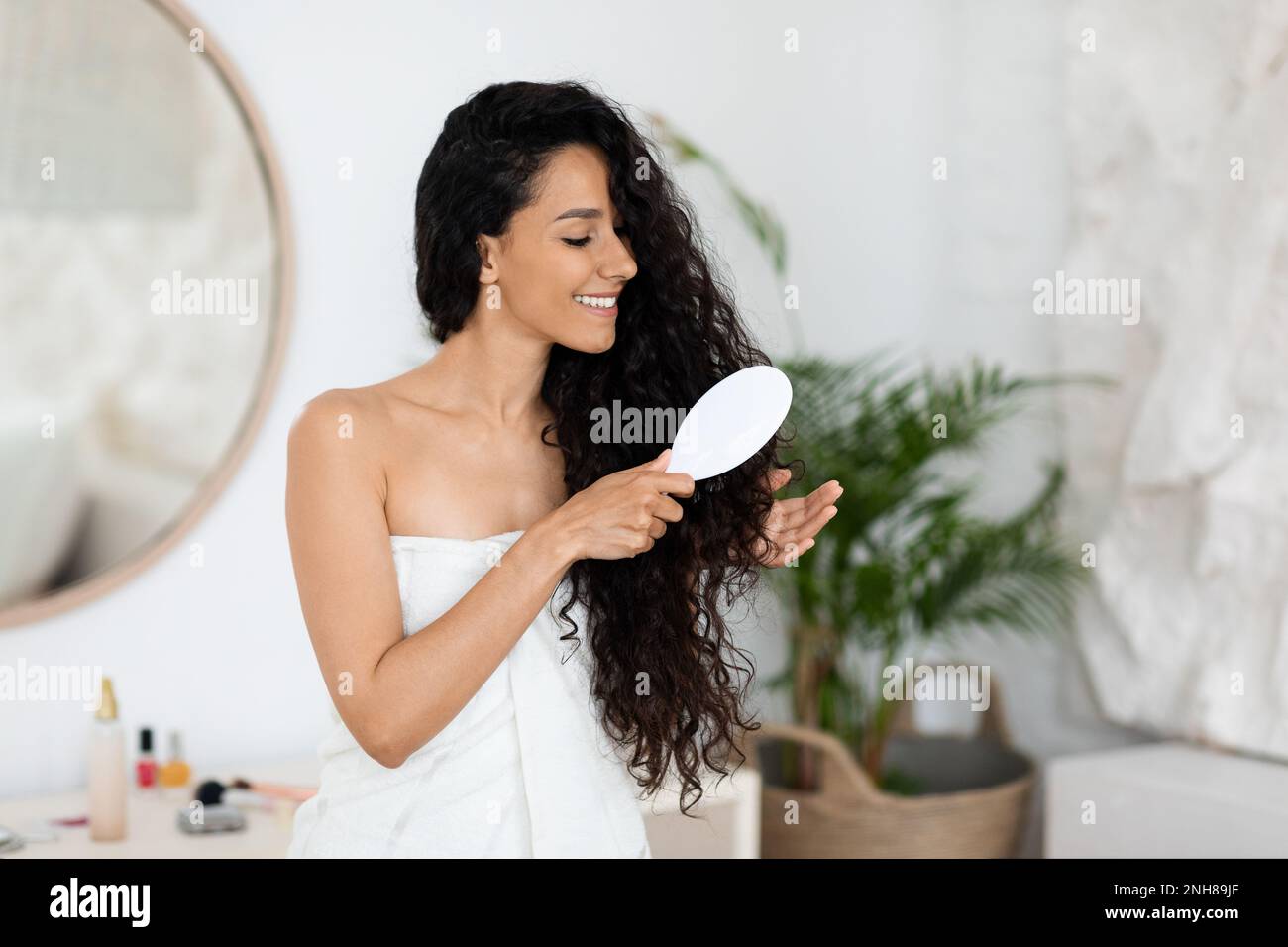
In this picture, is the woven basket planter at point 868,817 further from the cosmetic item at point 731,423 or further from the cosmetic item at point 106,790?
the cosmetic item at point 731,423

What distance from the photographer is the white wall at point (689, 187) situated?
2.34m

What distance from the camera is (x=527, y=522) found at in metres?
1.33

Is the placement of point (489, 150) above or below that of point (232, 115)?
below

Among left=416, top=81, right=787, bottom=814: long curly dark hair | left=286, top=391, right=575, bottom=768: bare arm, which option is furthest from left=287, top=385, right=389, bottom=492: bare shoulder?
left=416, top=81, right=787, bottom=814: long curly dark hair

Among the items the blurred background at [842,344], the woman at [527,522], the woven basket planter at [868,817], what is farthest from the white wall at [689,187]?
the woman at [527,522]

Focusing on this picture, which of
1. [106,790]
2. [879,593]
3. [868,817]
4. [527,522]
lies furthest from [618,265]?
[868,817]

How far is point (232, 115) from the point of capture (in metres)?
2.30

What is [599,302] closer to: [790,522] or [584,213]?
[584,213]

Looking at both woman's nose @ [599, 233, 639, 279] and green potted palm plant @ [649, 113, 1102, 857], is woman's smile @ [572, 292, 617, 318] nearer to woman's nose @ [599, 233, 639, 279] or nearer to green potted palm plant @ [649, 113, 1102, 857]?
woman's nose @ [599, 233, 639, 279]

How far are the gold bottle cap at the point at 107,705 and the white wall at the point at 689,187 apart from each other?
229 mm
